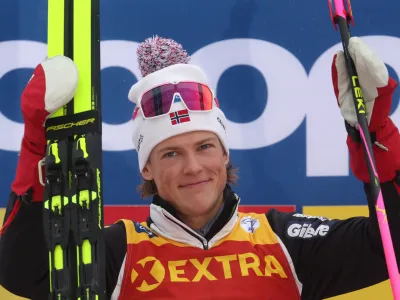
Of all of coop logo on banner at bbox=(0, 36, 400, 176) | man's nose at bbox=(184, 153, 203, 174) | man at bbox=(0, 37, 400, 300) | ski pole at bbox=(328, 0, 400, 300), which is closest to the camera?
ski pole at bbox=(328, 0, 400, 300)

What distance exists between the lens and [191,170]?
5.73ft

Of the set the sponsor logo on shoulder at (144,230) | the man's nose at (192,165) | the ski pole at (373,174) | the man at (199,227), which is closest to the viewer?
the ski pole at (373,174)

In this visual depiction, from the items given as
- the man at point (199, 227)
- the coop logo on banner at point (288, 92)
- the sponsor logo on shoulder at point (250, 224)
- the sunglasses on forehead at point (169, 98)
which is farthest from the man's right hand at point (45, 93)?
the coop logo on banner at point (288, 92)

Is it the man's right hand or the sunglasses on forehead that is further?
the sunglasses on forehead

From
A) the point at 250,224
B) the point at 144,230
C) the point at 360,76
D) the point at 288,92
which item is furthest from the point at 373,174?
the point at 288,92

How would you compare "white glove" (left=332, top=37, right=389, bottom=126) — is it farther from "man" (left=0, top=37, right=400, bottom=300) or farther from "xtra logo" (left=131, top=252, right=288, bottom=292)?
"xtra logo" (left=131, top=252, right=288, bottom=292)

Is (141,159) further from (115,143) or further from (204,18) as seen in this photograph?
(204,18)

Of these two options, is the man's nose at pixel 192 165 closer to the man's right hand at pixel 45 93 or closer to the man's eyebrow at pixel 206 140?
the man's eyebrow at pixel 206 140

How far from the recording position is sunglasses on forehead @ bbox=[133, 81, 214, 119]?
1815 millimetres

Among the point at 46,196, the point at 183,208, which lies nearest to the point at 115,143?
the point at 183,208

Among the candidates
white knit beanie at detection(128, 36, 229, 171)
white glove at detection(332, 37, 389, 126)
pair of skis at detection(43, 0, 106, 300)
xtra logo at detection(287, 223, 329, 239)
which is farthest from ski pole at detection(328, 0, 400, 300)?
pair of skis at detection(43, 0, 106, 300)

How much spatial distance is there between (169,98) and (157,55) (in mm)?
182

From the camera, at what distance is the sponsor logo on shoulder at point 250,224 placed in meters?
1.90

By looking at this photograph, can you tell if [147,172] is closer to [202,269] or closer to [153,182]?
[153,182]
